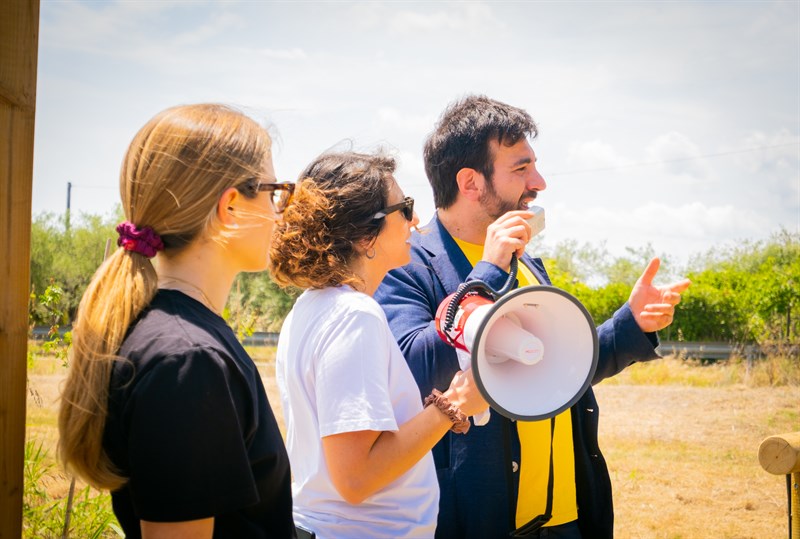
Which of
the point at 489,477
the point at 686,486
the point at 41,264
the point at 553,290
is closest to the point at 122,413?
the point at 553,290

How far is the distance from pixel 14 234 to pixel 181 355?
598mm

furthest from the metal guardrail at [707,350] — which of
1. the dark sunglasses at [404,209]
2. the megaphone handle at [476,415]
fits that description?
the megaphone handle at [476,415]

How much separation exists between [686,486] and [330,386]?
6.02 m

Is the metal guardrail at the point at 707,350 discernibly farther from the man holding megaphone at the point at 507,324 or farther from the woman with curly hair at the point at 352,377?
the woman with curly hair at the point at 352,377

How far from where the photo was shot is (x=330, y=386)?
173cm

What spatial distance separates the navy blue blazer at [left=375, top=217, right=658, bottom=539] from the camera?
7.48 ft

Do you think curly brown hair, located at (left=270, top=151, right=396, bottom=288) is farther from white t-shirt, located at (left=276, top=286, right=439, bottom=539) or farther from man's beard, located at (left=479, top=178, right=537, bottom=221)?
man's beard, located at (left=479, top=178, right=537, bottom=221)

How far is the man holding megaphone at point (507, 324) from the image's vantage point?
88.5 inches

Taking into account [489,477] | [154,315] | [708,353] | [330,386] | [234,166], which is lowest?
[708,353]

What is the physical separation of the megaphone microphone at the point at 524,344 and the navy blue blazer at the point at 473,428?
0.45 feet

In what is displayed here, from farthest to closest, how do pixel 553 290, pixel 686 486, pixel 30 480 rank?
pixel 686 486, pixel 30 480, pixel 553 290

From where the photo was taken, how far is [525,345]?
2100 mm

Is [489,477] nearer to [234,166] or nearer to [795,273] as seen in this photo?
[234,166]

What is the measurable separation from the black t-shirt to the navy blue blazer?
94cm
